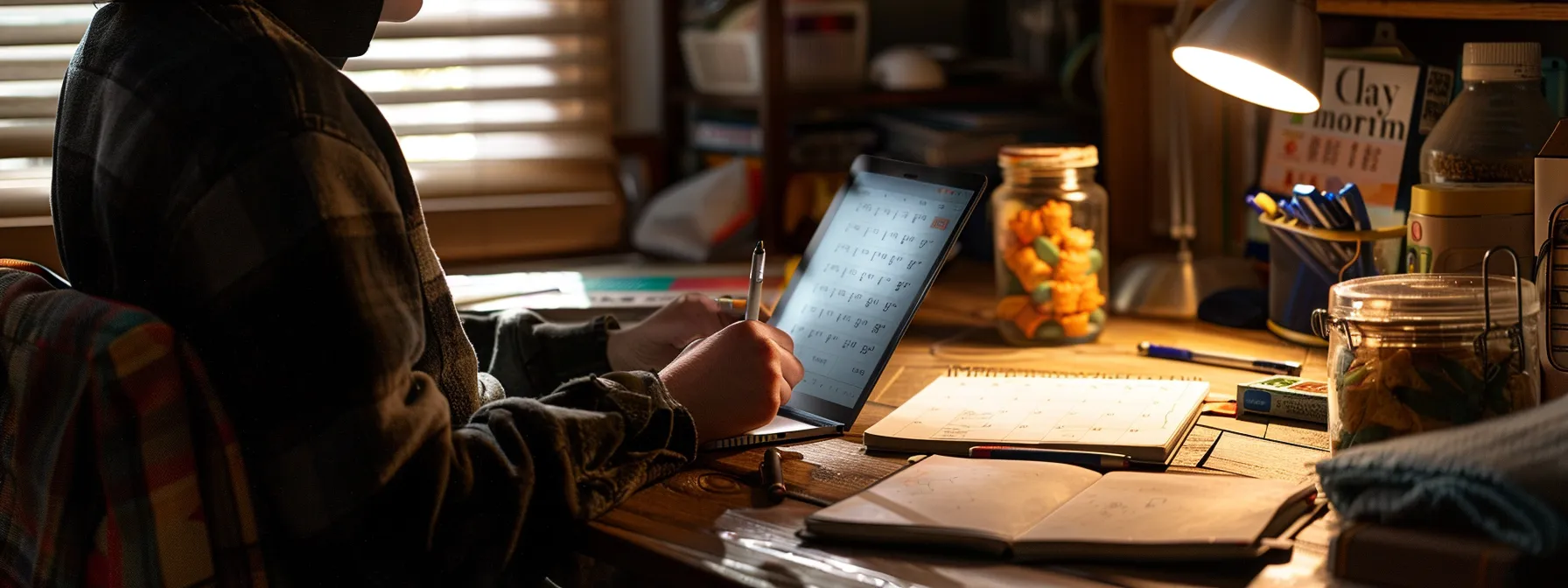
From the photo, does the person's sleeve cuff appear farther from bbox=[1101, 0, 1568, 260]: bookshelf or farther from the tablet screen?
bbox=[1101, 0, 1568, 260]: bookshelf

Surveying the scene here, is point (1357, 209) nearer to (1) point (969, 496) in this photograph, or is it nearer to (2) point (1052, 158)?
(2) point (1052, 158)

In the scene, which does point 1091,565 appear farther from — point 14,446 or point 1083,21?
point 1083,21

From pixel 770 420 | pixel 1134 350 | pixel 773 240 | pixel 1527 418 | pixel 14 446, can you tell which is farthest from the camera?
pixel 773 240

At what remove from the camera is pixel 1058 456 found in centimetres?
100

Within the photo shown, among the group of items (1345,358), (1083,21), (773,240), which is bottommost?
(773,240)

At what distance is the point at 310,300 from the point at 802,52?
127 centimetres

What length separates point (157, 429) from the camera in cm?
83

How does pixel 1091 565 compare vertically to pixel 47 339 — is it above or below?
below

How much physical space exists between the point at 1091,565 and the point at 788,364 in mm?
375

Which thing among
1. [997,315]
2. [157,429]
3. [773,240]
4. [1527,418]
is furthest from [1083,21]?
[157,429]

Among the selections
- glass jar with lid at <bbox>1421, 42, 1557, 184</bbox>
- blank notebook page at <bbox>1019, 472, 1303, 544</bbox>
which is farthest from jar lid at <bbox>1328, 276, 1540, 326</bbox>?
glass jar with lid at <bbox>1421, 42, 1557, 184</bbox>

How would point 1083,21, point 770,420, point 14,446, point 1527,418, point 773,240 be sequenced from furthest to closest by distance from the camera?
1. point 1083,21
2. point 773,240
3. point 770,420
4. point 14,446
5. point 1527,418

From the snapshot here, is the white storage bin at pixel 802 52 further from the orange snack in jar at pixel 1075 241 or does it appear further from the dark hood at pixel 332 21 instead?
the dark hood at pixel 332 21

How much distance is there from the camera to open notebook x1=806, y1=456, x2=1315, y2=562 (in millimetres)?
804
